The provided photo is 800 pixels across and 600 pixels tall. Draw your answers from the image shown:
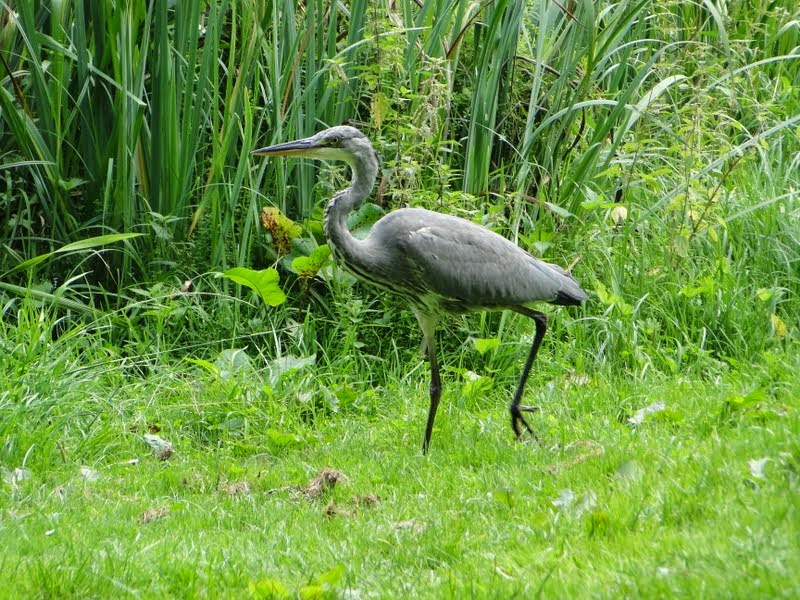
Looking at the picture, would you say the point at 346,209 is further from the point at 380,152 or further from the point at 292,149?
the point at 380,152

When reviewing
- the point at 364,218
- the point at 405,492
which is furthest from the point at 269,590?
the point at 364,218

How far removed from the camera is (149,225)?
22.7ft

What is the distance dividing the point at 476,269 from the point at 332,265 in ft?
4.19

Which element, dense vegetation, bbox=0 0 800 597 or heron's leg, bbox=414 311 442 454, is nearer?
dense vegetation, bbox=0 0 800 597

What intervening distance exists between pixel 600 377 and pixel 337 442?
156 centimetres

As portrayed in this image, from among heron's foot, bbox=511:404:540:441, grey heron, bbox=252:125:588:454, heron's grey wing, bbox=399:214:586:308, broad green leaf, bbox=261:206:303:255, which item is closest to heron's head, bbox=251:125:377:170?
grey heron, bbox=252:125:588:454

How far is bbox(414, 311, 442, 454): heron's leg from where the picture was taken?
18.2 feet

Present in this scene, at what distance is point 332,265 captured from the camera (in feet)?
22.4

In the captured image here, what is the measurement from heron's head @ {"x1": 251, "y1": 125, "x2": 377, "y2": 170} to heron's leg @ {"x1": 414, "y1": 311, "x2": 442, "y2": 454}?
939 mm

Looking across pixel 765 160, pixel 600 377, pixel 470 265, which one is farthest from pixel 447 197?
pixel 765 160

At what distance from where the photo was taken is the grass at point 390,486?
3268mm

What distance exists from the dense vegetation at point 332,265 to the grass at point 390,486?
1.1 inches

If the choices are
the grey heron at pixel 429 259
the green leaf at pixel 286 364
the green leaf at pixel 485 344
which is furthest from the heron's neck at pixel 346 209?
the green leaf at pixel 485 344

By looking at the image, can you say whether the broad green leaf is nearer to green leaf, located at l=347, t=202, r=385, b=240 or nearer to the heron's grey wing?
green leaf, located at l=347, t=202, r=385, b=240
